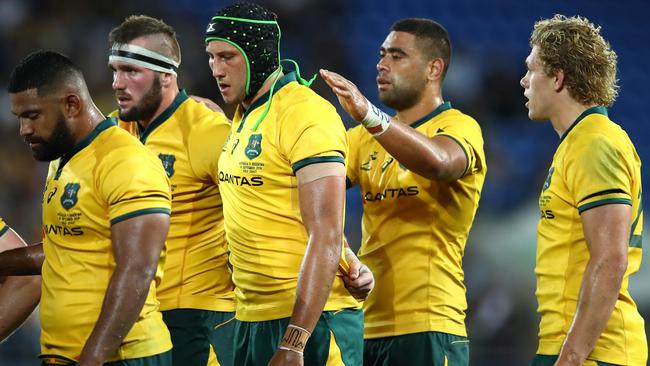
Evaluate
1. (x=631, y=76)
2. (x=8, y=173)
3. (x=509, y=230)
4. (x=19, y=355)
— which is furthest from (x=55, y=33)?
(x=631, y=76)

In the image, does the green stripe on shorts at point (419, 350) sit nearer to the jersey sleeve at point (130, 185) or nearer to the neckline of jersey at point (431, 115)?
the neckline of jersey at point (431, 115)

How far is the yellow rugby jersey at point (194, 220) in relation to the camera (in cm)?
519

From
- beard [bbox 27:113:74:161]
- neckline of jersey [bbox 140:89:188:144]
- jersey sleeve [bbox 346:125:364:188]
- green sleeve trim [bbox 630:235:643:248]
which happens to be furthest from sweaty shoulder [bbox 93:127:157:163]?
green sleeve trim [bbox 630:235:643:248]

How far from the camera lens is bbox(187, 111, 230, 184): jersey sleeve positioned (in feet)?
16.9

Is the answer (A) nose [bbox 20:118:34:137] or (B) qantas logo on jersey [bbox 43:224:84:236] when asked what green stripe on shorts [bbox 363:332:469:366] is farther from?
(A) nose [bbox 20:118:34:137]

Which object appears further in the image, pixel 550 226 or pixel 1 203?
pixel 1 203

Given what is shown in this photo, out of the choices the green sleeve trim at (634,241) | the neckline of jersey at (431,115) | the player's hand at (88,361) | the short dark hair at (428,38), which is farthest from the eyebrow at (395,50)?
the player's hand at (88,361)

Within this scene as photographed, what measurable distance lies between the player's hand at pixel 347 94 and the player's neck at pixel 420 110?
3.34 ft

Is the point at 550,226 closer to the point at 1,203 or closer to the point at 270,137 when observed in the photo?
the point at 270,137

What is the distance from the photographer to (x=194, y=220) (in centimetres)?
521

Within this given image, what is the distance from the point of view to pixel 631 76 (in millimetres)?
13336

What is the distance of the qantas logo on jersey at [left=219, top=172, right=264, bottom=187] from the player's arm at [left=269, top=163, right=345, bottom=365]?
0.85 ft

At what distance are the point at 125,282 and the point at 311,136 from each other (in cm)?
90

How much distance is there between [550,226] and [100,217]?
1.79 m
